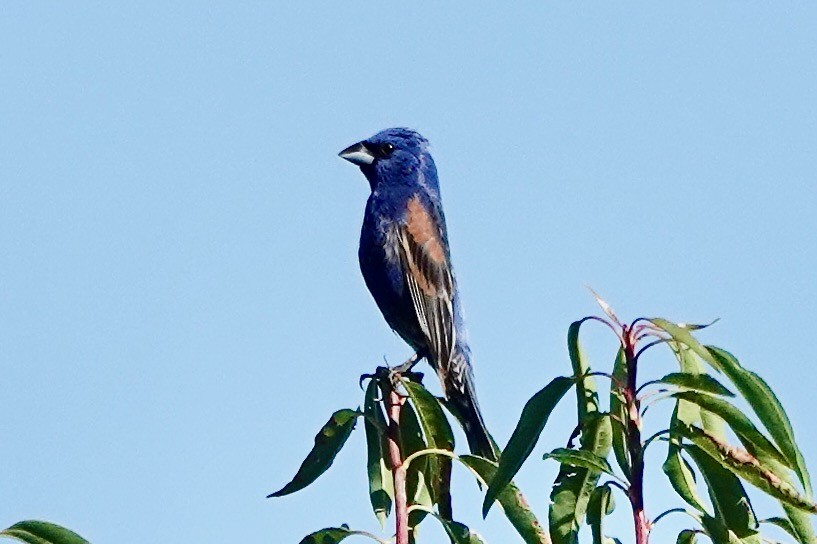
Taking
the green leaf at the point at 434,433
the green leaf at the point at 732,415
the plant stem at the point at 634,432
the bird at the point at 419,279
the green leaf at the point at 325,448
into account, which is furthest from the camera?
the bird at the point at 419,279

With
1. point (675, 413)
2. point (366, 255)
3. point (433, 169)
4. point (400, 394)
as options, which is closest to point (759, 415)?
point (675, 413)

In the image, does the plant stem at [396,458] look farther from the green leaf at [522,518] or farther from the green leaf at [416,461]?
the green leaf at [522,518]

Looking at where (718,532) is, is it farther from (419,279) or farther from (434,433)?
(419,279)

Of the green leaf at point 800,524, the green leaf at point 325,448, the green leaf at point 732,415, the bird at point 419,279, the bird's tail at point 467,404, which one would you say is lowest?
the green leaf at point 800,524

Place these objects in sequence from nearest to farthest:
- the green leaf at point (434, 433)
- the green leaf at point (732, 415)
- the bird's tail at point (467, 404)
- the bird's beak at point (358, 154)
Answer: the green leaf at point (732, 415) < the green leaf at point (434, 433) < the bird's tail at point (467, 404) < the bird's beak at point (358, 154)

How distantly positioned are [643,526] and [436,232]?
15.7ft

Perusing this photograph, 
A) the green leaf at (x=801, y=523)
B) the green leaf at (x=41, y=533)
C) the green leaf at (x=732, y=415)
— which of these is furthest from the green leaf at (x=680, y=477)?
the green leaf at (x=41, y=533)

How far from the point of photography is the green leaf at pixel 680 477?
3533 millimetres

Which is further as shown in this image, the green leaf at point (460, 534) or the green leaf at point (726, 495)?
the green leaf at point (460, 534)

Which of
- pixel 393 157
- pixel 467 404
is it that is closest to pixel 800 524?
pixel 467 404

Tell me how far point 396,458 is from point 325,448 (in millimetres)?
225

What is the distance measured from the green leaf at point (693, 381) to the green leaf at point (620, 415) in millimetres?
120

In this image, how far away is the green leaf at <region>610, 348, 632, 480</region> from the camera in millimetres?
3256

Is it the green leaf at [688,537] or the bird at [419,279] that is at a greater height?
the bird at [419,279]
